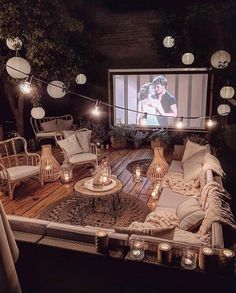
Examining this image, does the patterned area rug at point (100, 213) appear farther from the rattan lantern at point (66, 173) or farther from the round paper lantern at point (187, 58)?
the round paper lantern at point (187, 58)

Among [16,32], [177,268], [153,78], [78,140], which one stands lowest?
[177,268]

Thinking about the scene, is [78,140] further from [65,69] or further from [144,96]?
[144,96]

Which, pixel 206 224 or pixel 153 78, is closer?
pixel 206 224

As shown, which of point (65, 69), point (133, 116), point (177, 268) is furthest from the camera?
point (133, 116)

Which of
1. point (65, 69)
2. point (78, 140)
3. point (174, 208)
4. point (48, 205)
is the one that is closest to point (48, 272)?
point (174, 208)

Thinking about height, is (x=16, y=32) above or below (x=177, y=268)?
above

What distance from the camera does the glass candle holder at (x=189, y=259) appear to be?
2322mm

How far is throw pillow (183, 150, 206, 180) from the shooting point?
4731 mm

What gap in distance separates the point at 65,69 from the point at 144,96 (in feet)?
8.29

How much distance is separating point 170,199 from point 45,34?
4.61m

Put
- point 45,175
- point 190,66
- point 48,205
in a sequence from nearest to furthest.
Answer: point 48,205
point 45,175
point 190,66

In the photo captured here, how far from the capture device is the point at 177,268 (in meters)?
2.34

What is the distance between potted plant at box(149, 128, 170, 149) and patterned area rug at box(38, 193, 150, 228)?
317 cm

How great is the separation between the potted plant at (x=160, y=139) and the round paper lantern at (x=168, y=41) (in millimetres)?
2242
